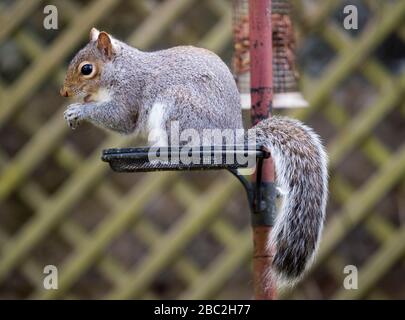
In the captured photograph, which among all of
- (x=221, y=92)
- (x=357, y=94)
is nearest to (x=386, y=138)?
(x=357, y=94)

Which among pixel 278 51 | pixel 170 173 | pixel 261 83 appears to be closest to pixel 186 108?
pixel 261 83

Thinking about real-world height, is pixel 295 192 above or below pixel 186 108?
below

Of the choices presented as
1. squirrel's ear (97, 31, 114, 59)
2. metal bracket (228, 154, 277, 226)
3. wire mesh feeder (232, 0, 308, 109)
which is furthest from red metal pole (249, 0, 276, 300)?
wire mesh feeder (232, 0, 308, 109)

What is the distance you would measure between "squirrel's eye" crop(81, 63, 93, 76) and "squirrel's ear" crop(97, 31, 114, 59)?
0.04m

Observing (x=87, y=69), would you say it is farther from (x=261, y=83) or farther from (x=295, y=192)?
(x=295, y=192)

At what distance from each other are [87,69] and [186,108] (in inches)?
6.8

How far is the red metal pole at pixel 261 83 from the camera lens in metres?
1.57

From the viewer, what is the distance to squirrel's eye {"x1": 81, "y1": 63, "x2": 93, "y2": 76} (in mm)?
1549

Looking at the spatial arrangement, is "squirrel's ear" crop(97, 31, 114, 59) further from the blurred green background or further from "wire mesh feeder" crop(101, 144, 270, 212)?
the blurred green background

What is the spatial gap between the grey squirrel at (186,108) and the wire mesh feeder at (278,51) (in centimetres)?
39

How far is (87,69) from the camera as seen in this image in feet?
5.10

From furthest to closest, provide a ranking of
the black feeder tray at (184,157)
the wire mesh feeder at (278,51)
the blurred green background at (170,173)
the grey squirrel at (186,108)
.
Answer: the blurred green background at (170,173) < the wire mesh feeder at (278,51) < the grey squirrel at (186,108) < the black feeder tray at (184,157)

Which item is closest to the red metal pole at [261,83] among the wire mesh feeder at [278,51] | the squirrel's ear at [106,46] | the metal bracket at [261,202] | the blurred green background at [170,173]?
the metal bracket at [261,202]

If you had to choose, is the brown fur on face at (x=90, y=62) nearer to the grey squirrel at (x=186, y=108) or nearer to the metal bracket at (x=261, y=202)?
the grey squirrel at (x=186, y=108)
